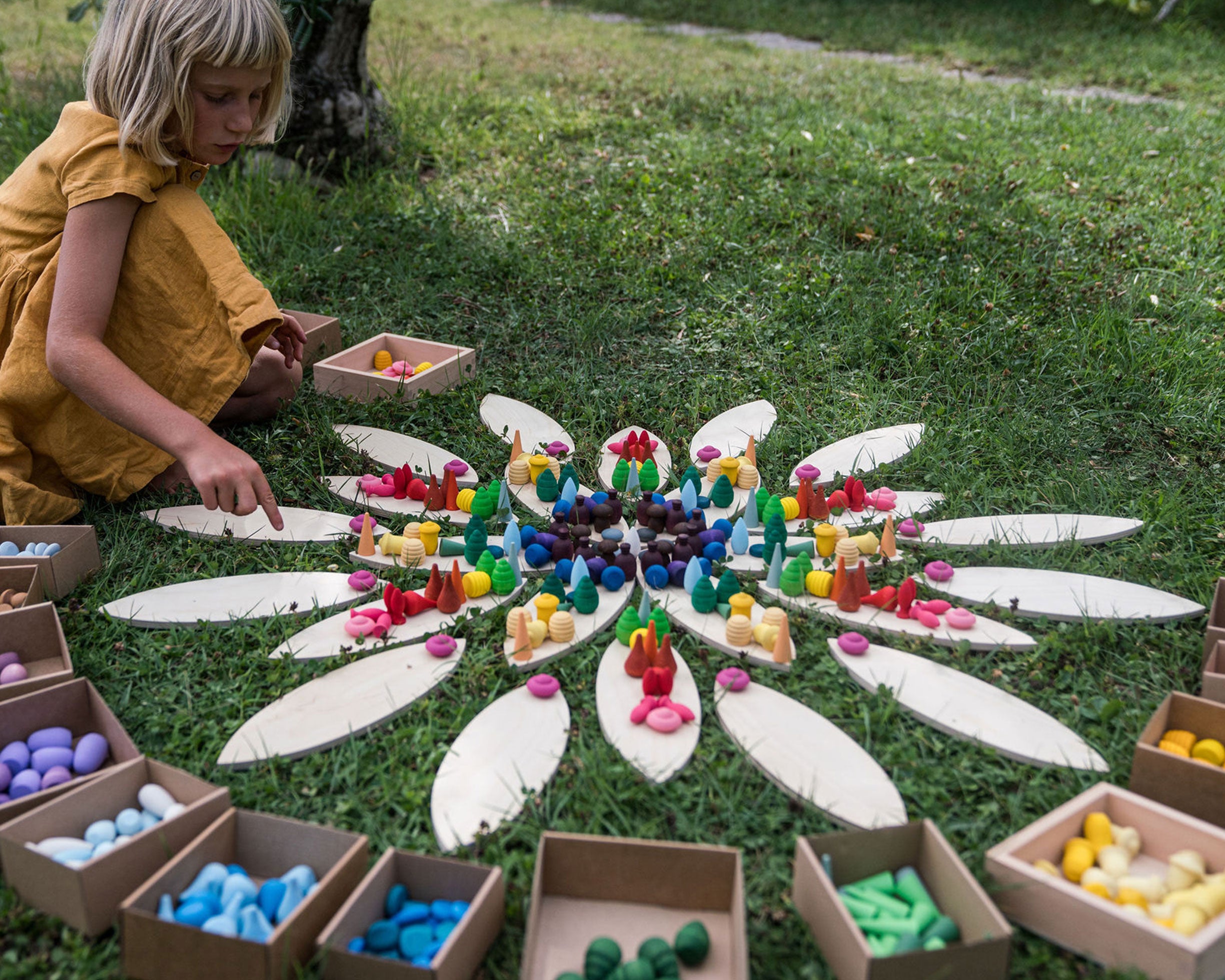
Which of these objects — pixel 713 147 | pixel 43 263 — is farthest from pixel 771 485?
pixel 713 147

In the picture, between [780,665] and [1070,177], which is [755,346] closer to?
[780,665]

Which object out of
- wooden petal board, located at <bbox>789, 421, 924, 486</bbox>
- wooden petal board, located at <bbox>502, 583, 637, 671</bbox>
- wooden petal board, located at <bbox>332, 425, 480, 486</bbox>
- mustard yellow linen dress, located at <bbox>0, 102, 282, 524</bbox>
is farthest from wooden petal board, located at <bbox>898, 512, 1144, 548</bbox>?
mustard yellow linen dress, located at <bbox>0, 102, 282, 524</bbox>

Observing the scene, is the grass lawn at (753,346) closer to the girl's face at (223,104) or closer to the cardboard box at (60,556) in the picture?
the cardboard box at (60,556)

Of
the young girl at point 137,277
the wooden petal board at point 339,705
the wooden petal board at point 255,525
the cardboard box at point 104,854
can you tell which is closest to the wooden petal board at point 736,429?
the wooden petal board at point 255,525

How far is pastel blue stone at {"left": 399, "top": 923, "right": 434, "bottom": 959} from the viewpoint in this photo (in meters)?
1.43

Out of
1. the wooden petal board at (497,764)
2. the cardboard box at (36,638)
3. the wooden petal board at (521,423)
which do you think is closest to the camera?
the wooden petal board at (497,764)

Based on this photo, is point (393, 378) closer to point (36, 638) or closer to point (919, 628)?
point (36, 638)

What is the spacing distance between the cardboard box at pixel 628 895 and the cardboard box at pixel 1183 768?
2.47 ft

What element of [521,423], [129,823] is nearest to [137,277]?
[521,423]

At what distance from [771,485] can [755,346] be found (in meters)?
0.86

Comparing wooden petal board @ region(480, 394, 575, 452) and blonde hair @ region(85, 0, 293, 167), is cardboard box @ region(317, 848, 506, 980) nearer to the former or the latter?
wooden petal board @ region(480, 394, 575, 452)

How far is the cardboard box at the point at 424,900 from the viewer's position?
53.0 inches

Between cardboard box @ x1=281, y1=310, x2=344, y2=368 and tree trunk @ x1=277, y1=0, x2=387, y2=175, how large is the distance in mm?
1360

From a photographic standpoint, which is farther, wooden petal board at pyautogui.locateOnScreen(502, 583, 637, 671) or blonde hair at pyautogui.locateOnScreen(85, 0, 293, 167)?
blonde hair at pyautogui.locateOnScreen(85, 0, 293, 167)
